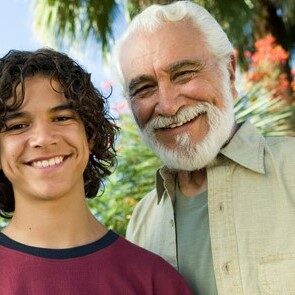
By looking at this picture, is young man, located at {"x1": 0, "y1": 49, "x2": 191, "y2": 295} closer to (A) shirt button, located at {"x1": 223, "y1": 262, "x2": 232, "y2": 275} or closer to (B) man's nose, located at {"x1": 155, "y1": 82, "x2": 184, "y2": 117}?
(A) shirt button, located at {"x1": 223, "y1": 262, "x2": 232, "y2": 275}

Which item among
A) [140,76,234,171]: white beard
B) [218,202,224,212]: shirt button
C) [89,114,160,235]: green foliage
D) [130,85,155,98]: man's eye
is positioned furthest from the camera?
[89,114,160,235]: green foliage

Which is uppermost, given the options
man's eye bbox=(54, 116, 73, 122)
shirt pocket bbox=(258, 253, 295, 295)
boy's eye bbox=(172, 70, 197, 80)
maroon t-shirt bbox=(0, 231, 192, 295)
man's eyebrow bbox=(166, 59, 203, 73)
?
man's eyebrow bbox=(166, 59, 203, 73)

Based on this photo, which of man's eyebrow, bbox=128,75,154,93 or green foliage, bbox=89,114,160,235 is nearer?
man's eyebrow, bbox=128,75,154,93

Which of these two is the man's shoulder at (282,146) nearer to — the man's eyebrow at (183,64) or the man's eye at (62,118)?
the man's eyebrow at (183,64)

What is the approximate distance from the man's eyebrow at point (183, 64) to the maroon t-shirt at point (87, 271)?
2.29 ft

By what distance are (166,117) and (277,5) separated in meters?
9.25

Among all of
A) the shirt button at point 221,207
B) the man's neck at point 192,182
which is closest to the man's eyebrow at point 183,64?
the man's neck at point 192,182

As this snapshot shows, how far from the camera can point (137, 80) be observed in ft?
9.00

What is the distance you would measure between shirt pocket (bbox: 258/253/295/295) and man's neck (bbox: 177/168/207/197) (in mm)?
430

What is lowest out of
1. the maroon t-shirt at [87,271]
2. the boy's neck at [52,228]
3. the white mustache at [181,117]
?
the maroon t-shirt at [87,271]

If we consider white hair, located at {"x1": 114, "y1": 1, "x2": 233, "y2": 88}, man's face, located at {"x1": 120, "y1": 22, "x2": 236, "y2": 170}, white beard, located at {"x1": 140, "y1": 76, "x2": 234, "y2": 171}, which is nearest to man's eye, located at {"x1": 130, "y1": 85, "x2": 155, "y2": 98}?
man's face, located at {"x1": 120, "y1": 22, "x2": 236, "y2": 170}

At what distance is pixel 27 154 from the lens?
7.20ft

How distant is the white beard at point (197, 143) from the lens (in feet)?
8.59

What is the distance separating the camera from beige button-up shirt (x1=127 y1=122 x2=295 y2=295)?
2377 millimetres
